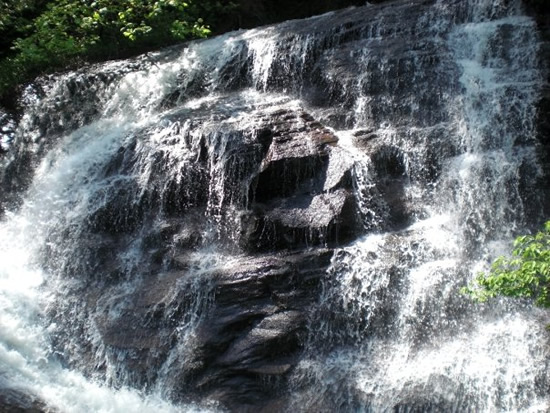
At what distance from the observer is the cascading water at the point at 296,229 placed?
7.33 m

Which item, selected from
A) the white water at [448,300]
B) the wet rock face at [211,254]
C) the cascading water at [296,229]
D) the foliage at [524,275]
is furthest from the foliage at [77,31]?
the foliage at [524,275]

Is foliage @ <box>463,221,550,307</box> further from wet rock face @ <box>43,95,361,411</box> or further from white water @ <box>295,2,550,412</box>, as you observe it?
wet rock face @ <box>43,95,361,411</box>

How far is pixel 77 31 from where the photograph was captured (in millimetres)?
14953

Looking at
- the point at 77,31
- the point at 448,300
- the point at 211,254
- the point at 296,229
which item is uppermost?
the point at 77,31

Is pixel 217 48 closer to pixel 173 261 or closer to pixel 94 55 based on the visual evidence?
pixel 94 55

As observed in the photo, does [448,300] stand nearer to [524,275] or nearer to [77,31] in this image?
[524,275]

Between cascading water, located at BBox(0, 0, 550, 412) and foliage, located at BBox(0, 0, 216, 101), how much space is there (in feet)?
6.82

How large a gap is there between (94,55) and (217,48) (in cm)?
339

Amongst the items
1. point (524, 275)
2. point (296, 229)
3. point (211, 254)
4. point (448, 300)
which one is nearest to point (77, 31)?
point (211, 254)

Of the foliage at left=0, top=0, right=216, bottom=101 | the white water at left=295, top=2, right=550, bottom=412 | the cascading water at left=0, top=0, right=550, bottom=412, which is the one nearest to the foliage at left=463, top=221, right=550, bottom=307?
the white water at left=295, top=2, right=550, bottom=412

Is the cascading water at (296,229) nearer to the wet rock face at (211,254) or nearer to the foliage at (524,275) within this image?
the wet rock face at (211,254)

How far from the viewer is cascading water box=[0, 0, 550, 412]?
733 centimetres

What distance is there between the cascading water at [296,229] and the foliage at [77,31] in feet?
6.82

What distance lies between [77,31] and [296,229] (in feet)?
29.5
